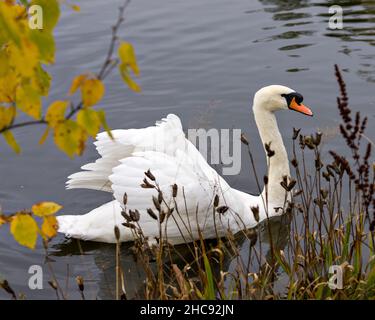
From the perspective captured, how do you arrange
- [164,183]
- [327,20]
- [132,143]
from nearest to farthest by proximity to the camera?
[164,183], [132,143], [327,20]

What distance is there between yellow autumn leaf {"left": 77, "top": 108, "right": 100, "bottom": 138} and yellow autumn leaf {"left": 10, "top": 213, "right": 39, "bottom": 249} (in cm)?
37

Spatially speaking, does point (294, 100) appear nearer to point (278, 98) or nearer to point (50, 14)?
point (278, 98)

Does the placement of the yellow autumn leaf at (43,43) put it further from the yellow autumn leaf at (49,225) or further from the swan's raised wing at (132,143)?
the swan's raised wing at (132,143)

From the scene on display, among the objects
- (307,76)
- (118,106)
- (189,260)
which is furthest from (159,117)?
(189,260)

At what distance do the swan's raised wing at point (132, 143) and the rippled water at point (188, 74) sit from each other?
2.20 feet

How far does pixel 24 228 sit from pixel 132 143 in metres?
3.80

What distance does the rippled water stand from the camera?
6387mm

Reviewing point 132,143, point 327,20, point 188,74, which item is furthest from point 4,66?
point 327,20

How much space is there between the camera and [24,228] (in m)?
2.31

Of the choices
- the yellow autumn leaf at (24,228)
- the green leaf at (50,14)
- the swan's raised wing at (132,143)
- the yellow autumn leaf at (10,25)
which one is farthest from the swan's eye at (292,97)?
the yellow autumn leaf at (10,25)

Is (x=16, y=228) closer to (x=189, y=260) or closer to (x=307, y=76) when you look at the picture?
(x=189, y=260)

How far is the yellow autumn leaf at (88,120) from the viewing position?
2139 millimetres

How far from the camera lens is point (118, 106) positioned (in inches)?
348

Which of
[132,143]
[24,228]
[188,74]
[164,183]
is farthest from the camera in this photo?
[188,74]
